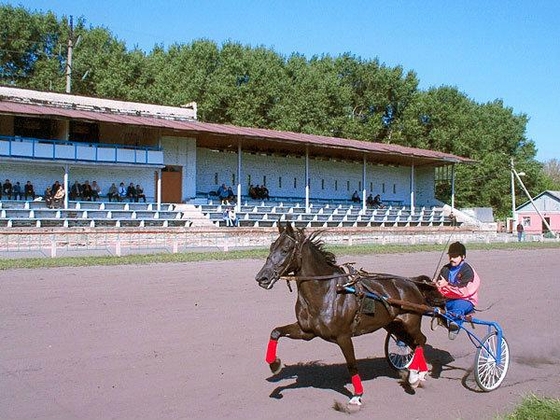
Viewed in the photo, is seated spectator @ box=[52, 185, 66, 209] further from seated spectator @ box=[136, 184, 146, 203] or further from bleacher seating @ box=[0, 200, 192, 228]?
seated spectator @ box=[136, 184, 146, 203]

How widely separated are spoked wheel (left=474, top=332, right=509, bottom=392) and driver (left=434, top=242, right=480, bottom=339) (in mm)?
438

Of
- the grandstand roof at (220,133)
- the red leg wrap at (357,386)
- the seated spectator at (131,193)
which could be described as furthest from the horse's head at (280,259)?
the seated spectator at (131,193)

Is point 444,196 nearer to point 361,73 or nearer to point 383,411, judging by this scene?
point 361,73

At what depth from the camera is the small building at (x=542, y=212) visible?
76.3 meters

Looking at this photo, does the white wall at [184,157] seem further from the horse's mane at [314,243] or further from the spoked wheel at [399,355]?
the horse's mane at [314,243]

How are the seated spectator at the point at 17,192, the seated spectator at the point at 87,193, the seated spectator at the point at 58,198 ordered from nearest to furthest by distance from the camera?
the seated spectator at the point at 58,198, the seated spectator at the point at 17,192, the seated spectator at the point at 87,193

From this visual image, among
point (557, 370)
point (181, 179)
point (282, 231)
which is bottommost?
point (557, 370)

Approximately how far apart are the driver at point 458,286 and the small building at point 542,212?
237ft

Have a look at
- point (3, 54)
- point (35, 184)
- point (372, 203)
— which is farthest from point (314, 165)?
point (3, 54)

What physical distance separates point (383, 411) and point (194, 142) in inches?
1419

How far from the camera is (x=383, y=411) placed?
270 inches

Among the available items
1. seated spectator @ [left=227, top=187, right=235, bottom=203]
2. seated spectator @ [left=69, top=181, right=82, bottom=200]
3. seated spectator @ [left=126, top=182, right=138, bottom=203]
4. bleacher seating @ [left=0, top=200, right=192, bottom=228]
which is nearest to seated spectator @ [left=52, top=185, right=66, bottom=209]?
bleacher seating @ [left=0, top=200, right=192, bottom=228]

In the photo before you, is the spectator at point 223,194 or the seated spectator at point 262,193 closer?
the spectator at point 223,194

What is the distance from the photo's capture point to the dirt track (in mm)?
6852
